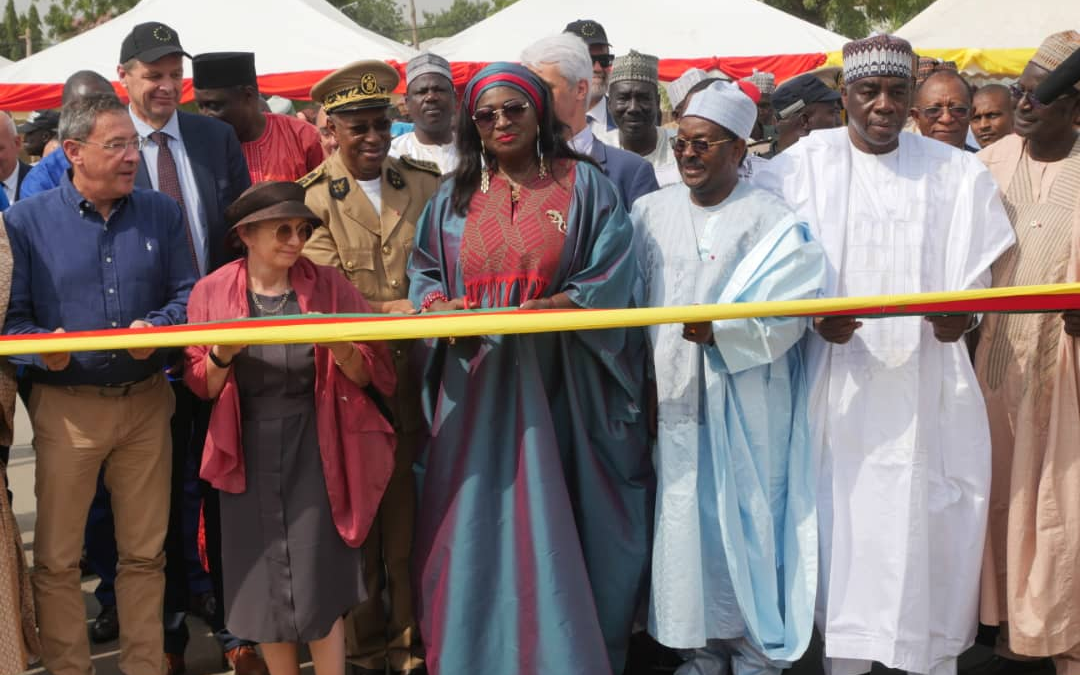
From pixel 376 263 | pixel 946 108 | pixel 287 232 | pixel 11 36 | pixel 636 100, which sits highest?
pixel 11 36

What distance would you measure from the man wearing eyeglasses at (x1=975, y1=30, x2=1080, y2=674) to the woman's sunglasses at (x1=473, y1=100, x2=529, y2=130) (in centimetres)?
201

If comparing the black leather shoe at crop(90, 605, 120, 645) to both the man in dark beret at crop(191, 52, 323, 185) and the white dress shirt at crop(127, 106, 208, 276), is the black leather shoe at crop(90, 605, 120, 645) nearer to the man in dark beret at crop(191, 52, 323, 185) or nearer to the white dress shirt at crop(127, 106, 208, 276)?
the white dress shirt at crop(127, 106, 208, 276)

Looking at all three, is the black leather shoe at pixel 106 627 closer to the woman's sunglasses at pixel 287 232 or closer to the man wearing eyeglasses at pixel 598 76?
the woman's sunglasses at pixel 287 232

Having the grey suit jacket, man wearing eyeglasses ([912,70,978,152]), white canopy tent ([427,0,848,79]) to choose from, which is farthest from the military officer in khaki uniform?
white canopy tent ([427,0,848,79])

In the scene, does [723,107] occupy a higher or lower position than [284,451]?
higher

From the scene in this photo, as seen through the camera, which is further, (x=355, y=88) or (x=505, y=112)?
(x=355, y=88)

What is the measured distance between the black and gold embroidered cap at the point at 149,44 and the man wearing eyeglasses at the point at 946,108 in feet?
12.6

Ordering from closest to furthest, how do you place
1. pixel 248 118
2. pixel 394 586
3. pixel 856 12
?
pixel 394 586, pixel 248 118, pixel 856 12

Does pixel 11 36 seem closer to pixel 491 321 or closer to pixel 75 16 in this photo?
pixel 75 16

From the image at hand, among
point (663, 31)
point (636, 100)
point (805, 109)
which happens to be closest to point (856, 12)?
point (663, 31)

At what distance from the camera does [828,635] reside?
438 cm

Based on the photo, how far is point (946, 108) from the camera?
6164 mm

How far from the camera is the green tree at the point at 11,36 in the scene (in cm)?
5031

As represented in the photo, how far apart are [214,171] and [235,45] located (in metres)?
10.8
